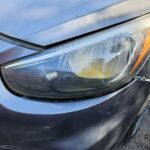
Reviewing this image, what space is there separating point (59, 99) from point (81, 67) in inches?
5.8

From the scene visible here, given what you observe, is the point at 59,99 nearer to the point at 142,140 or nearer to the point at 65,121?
the point at 65,121

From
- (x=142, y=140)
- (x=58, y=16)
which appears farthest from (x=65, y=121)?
(x=142, y=140)

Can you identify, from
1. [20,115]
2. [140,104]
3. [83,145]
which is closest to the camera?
[20,115]

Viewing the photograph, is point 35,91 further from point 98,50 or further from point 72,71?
point 98,50

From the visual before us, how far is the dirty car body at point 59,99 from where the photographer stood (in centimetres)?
142

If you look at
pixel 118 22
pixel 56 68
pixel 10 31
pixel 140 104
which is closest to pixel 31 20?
pixel 10 31

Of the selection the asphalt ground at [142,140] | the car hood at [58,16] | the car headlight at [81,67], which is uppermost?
the car hood at [58,16]

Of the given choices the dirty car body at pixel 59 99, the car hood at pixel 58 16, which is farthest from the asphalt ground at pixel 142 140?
the car hood at pixel 58 16

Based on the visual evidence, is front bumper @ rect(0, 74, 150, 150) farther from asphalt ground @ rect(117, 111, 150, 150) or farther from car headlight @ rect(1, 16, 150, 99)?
asphalt ground @ rect(117, 111, 150, 150)

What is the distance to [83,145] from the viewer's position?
4.96ft

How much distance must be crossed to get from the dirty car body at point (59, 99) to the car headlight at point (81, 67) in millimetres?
20

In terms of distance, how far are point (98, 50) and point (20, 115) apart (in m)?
0.39

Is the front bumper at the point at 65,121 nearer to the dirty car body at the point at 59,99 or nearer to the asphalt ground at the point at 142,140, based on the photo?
the dirty car body at the point at 59,99

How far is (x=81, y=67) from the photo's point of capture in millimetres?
1463
